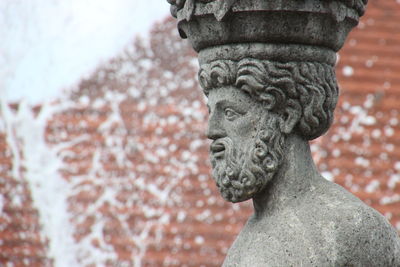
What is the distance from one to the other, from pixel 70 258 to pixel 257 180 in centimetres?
510

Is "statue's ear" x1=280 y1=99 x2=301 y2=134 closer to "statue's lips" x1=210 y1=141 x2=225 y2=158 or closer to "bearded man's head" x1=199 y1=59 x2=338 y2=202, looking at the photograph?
"bearded man's head" x1=199 y1=59 x2=338 y2=202

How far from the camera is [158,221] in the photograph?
902 centimetres

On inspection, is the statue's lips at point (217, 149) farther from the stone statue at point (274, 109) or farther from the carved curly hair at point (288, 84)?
the carved curly hair at point (288, 84)

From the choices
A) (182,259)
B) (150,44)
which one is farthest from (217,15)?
(150,44)

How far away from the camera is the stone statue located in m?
4.04

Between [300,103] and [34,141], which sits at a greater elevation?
[300,103]

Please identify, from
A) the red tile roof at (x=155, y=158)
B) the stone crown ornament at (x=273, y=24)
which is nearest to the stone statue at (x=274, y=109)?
the stone crown ornament at (x=273, y=24)

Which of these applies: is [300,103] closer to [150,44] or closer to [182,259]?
[182,259]

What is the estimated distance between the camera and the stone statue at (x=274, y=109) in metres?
4.04

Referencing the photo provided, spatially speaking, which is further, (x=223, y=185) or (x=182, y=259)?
(x=182, y=259)

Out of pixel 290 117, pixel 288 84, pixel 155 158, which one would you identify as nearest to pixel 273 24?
pixel 288 84

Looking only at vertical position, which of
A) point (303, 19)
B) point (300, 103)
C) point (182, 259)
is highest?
point (303, 19)

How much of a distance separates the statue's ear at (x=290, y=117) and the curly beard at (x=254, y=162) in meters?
0.02

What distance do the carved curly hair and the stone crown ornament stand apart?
0.11 ft
